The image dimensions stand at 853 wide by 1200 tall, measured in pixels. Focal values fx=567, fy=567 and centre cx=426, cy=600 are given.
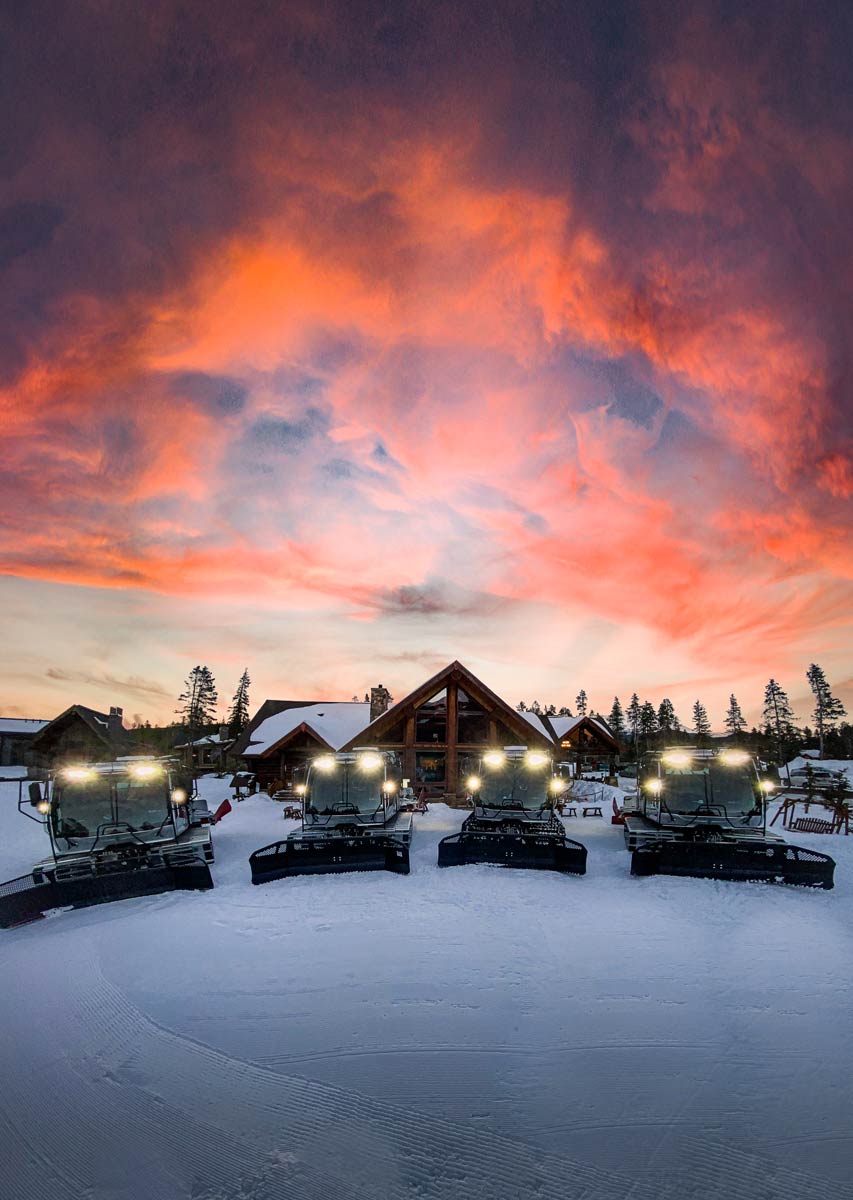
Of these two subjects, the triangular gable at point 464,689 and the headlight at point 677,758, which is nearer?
the headlight at point 677,758

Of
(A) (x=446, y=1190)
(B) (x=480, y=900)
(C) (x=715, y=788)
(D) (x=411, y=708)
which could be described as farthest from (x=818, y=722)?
(A) (x=446, y=1190)

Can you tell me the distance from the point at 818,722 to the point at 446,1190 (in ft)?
352

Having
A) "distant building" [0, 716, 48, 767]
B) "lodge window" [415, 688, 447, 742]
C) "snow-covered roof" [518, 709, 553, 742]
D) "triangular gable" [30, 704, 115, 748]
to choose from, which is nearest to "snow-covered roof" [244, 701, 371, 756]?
"lodge window" [415, 688, 447, 742]

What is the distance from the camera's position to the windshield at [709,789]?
13.3 metres

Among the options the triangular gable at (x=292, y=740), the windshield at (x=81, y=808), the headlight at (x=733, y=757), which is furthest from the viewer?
the triangular gable at (x=292, y=740)

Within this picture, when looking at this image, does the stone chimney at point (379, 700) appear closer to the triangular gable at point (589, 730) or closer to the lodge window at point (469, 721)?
the lodge window at point (469, 721)

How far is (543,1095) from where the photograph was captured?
4.71 meters

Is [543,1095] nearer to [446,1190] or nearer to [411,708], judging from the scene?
[446,1190]

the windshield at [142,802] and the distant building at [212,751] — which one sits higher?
the windshield at [142,802]

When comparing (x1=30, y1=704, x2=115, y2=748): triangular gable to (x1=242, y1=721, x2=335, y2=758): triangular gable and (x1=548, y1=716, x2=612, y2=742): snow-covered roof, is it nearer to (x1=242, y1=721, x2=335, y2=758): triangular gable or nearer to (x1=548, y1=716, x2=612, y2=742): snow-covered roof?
(x1=242, y1=721, x2=335, y2=758): triangular gable

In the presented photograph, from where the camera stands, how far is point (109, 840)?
38.7 ft

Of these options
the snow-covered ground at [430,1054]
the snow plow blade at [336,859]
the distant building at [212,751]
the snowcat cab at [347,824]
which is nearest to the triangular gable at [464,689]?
the snowcat cab at [347,824]

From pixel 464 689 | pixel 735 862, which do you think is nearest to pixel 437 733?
pixel 464 689

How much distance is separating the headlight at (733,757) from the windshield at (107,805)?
13.0m
